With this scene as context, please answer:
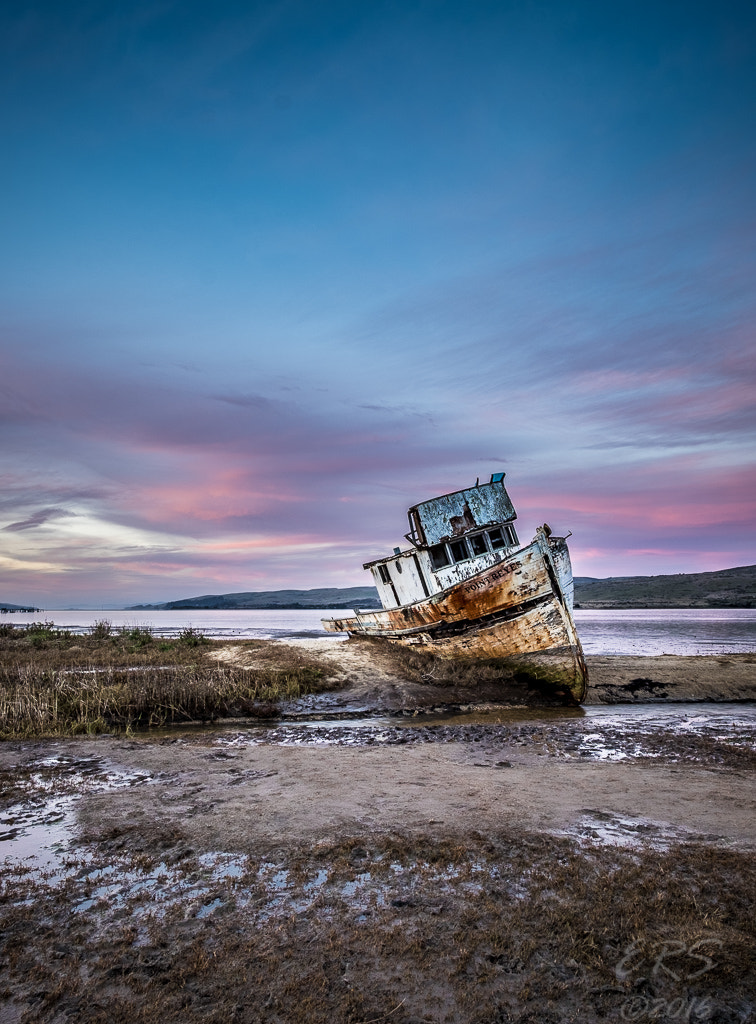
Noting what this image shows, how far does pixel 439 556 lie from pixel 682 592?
8163 centimetres

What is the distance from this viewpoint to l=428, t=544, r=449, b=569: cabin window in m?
19.6

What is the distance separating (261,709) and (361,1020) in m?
10.6

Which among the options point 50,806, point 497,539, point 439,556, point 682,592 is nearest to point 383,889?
point 50,806

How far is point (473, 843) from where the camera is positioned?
5.05 meters

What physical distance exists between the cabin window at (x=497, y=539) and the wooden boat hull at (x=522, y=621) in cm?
301

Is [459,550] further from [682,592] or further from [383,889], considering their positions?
[682,592]

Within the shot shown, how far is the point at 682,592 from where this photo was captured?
8681 cm

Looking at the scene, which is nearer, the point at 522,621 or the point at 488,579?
the point at 522,621

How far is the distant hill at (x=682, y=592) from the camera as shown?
74.8m

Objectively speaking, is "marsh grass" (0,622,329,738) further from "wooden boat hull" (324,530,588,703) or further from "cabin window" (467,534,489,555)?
"cabin window" (467,534,489,555)

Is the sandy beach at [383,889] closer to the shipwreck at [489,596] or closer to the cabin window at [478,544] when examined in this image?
the shipwreck at [489,596]

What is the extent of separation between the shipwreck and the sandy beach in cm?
663

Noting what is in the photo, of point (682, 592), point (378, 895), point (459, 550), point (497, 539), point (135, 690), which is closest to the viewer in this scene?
point (378, 895)

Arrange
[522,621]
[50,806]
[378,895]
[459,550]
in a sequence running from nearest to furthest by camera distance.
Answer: [378,895], [50,806], [522,621], [459,550]
